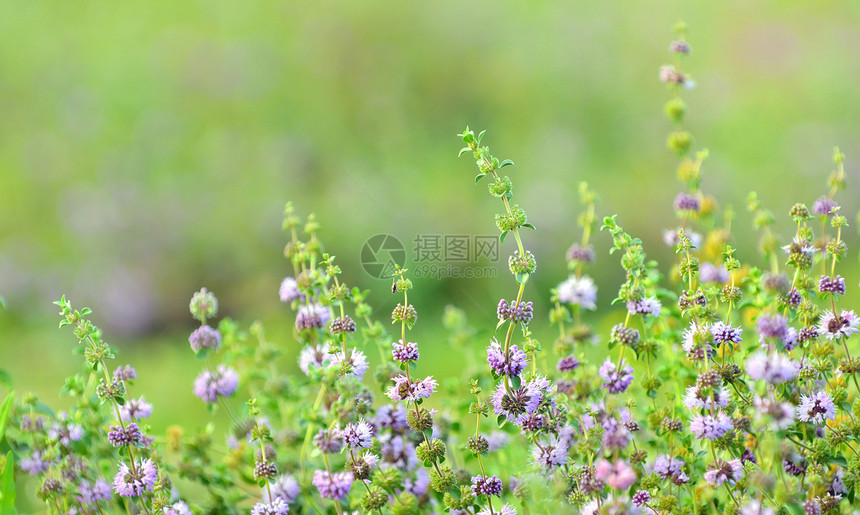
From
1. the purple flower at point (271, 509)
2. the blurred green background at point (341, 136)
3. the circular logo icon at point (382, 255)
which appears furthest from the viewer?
the blurred green background at point (341, 136)

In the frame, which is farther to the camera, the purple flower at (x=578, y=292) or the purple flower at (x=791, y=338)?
the purple flower at (x=578, y=292)

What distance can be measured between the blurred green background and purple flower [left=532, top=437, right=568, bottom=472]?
195 centimetres

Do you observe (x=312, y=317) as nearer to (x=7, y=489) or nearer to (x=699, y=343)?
(x=7, y=489)

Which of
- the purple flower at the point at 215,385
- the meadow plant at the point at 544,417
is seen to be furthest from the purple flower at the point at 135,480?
the purple flower at the point at 215,385

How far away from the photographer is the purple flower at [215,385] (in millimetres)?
1593

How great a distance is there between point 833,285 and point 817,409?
21cm

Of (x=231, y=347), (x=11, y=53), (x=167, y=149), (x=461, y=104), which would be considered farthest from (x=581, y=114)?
(x=11, y=53)

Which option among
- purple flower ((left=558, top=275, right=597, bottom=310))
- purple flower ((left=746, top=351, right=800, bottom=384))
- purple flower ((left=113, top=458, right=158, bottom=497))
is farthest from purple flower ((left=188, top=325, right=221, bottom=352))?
purple flower ((left=746, top=351, right=800, bottom=384))

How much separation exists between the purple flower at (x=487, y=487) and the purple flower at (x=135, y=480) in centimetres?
58

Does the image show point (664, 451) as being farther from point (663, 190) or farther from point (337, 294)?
point (663, 190)

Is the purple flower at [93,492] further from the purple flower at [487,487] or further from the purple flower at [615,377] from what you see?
the purple flower at [615,377]

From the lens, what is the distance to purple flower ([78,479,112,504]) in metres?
1.45

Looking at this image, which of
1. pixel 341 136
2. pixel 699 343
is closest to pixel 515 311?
pixel 699 343

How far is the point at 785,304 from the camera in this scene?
127 cm
